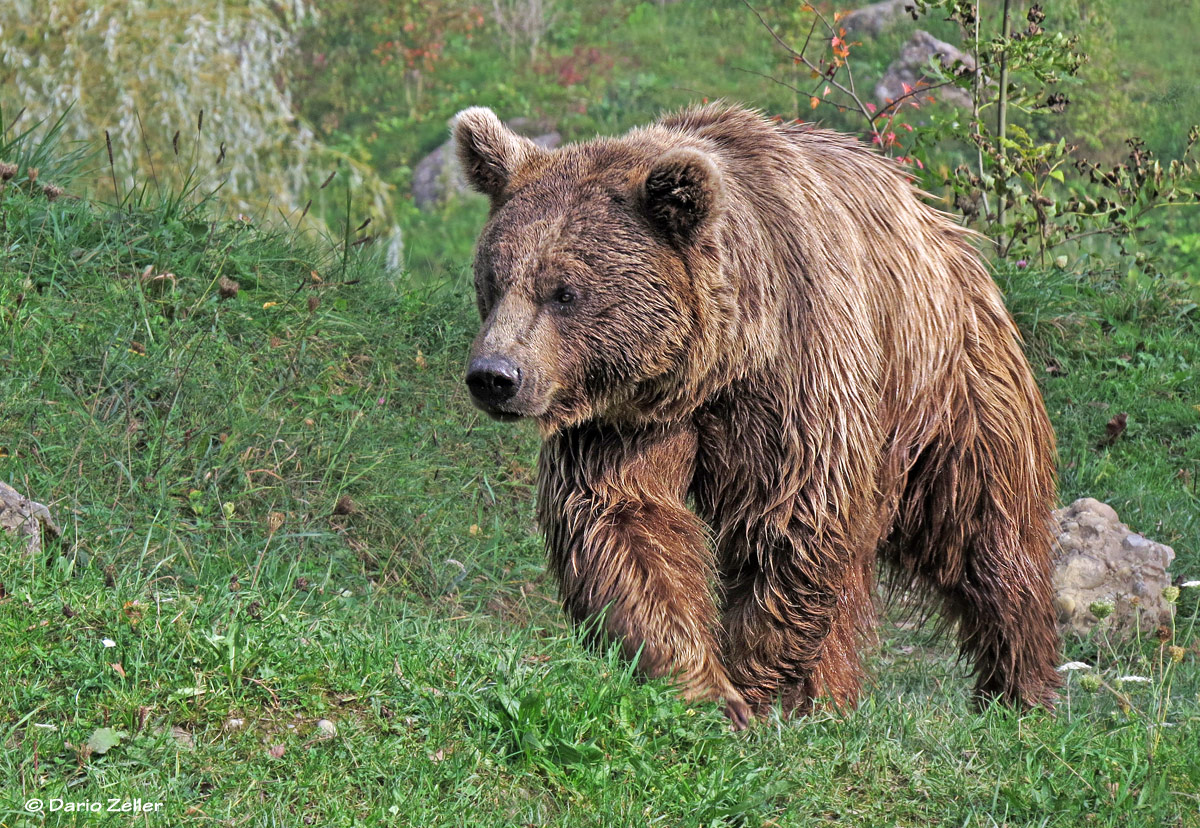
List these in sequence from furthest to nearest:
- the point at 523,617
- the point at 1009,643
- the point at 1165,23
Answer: the point at 1165,23 → the point at 523,617 → the point at 1009,643

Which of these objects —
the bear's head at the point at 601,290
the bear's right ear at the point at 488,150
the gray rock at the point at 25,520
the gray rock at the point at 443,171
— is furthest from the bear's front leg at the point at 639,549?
the gray rock at the point at 443,171

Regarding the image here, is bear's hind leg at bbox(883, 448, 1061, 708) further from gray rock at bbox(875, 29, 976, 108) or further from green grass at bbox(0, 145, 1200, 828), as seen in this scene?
gray rock at bbox(875, 29, 976, 108)

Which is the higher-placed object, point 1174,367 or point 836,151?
point 836,151

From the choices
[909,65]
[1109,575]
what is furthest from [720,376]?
[909,65]

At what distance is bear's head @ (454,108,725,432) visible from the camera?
3.84 metres

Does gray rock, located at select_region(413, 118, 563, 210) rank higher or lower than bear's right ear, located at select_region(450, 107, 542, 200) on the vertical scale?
lower

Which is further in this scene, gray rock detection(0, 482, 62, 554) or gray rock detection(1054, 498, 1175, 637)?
gray rock detection(1054, 498, 1175, 637)

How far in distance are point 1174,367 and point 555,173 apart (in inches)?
191

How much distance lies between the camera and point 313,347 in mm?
6578

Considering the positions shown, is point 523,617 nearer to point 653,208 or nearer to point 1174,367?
point 653,208

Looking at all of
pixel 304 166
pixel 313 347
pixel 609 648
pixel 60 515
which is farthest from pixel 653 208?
pixel 304 166

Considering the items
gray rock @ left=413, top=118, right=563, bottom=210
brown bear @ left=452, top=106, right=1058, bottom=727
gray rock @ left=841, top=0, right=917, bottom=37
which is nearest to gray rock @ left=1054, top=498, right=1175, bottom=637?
brown bear @ left=452, top=106, right=1058, bottom=727

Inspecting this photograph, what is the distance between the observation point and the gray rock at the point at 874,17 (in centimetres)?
1496

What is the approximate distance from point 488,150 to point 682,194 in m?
0.75
